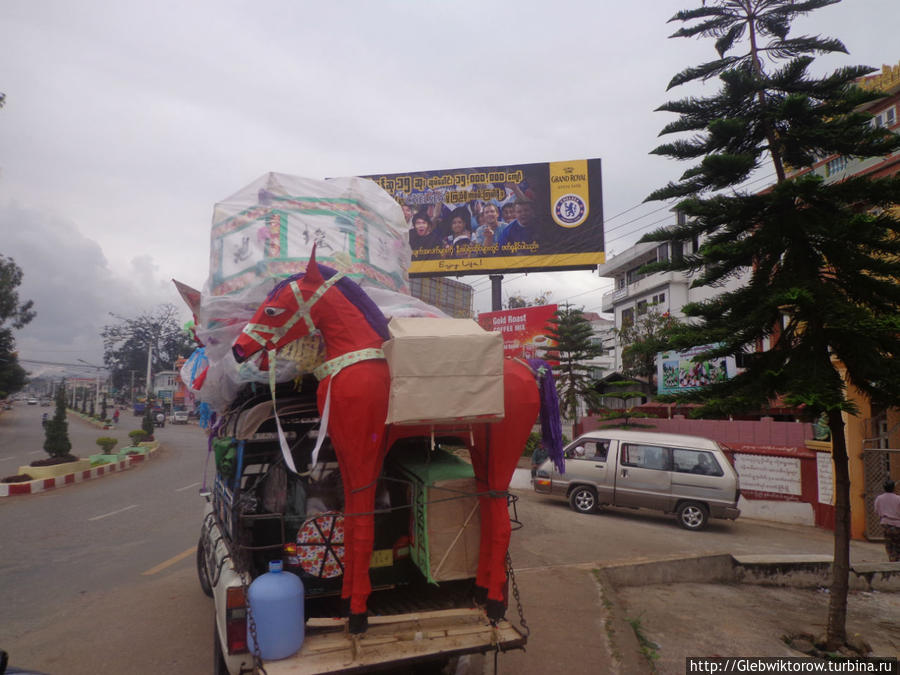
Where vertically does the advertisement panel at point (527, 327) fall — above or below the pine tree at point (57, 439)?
above

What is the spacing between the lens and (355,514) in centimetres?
319

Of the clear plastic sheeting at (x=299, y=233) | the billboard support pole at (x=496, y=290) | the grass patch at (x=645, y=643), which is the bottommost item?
the grass patch at (x=645, y=643)

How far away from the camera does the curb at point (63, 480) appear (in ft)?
42.1

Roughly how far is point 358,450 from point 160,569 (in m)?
5.53

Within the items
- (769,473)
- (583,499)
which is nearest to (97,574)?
(583,499)

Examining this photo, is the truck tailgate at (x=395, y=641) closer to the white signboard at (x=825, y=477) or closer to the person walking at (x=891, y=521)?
the person walking at (x=891, y=521)

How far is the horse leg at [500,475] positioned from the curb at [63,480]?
14.2 meters

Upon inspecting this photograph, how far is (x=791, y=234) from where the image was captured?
4.97 metres

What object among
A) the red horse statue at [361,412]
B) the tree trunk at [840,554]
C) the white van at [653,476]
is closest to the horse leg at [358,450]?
the red horse statue at [361,412]

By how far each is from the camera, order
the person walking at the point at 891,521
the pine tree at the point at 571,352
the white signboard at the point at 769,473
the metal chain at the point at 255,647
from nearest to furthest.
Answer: the metal chain at the point at 255,647
the person walking at the point at 891,521
the white signboard at the point at 769,473
the pine tree at the point at 571,352

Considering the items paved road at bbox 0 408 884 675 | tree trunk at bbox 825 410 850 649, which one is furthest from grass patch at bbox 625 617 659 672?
tree trunk at bbox 825 410 850 649

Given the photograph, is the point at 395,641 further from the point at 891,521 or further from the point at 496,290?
the point at 496,290

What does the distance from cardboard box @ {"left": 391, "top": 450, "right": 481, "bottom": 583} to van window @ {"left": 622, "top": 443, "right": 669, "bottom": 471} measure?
8.48m

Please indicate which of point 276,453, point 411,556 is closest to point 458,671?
point 411,556
